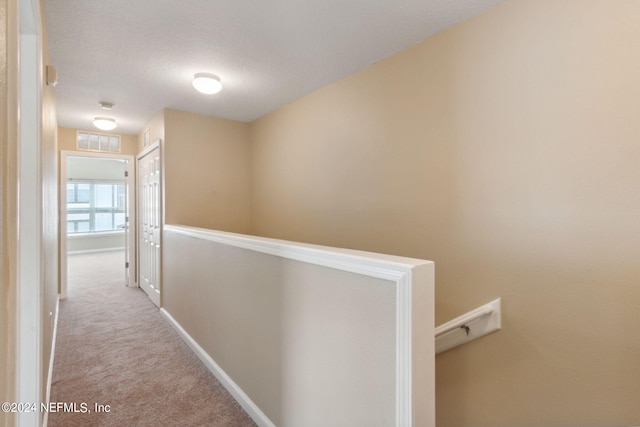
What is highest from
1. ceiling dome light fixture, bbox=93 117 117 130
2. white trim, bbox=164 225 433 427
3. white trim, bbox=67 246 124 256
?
ceiling dome light fixture, bbox=93 117 117 130

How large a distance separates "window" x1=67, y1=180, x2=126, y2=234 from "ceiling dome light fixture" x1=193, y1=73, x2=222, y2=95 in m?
7.67

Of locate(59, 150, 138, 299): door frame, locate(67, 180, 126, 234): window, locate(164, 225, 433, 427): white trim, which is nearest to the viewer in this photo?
locate(164, 225, 433, 427): white trim

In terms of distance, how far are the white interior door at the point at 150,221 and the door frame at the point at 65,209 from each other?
7.5 inches

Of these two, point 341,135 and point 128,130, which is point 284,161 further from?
point 128,130

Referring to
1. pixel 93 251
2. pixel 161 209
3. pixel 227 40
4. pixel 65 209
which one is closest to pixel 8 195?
pixel 227 40

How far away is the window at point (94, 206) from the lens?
316 inches

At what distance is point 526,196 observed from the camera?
1.65 meters

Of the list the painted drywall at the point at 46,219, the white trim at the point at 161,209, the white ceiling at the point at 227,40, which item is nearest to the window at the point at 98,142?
the white trim at the point at 161,209

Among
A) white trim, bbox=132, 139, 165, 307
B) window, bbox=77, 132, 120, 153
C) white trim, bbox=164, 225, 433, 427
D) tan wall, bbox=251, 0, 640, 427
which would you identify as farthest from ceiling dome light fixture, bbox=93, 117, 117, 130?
white trim, bbox=164, 225, 433, 427

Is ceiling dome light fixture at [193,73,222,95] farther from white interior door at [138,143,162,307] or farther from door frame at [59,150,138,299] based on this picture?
door frame at [59,150,138,299]

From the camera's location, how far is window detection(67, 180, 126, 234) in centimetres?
804

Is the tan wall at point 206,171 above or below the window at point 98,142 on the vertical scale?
below

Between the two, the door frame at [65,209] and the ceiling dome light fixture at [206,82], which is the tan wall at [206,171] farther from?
the door frame at [65,209]

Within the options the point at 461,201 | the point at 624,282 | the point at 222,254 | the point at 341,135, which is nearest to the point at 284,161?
the point at 341,135
